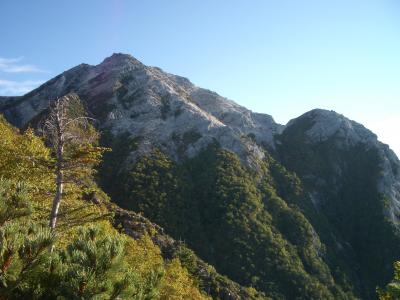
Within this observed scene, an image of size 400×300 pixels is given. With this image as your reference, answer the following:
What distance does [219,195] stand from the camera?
163m

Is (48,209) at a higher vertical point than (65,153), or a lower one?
lower

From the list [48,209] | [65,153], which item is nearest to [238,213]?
[65,153]

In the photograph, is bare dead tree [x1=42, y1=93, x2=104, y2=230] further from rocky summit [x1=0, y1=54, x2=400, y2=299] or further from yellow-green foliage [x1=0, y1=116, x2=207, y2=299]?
rocky summit [x1=0, y1=54, x2=400, y2=299]

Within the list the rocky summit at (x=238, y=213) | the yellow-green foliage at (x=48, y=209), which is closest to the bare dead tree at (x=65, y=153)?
the yellow-green foliage at (x=48, y=209)

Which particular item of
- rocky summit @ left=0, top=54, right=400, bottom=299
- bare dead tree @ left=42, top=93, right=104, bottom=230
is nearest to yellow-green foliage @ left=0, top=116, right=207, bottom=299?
bare dead tree @ left=42, top=93, right=104, bottom=230

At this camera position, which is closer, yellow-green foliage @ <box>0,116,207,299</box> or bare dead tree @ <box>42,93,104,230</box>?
yellow-green foliage @ <box>0,116,207,299</box>

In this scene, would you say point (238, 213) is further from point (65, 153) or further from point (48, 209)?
point (48, 209)

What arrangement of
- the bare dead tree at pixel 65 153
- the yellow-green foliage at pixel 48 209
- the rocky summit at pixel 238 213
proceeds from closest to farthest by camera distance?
the yellow-green foliage at pixel 48 209, the bare dead tree at pixel 65 153, the rocky summit at pixel 238 213

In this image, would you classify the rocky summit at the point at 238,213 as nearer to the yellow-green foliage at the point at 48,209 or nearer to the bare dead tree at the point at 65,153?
the yellow-green foliage at the point at 48,209

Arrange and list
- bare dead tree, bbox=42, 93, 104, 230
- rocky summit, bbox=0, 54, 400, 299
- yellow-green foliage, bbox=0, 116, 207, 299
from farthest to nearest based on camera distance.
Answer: rocky summit, bbox=0, 54, 400, 299 → bare dead tree, bbox=42, 93, 104, 230 → yellow-green foliage, bbox=0, 116, 207, 299

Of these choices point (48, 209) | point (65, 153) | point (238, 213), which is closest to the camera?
Answer: point (48, 209)

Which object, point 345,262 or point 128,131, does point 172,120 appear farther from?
point 345,262

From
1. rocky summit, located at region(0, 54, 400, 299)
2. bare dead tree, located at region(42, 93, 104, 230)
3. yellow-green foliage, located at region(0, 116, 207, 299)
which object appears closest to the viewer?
yellow-green foliage, located at region(0, 116, 207, 299)

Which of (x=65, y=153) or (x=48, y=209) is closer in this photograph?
(x=48, y=209)
